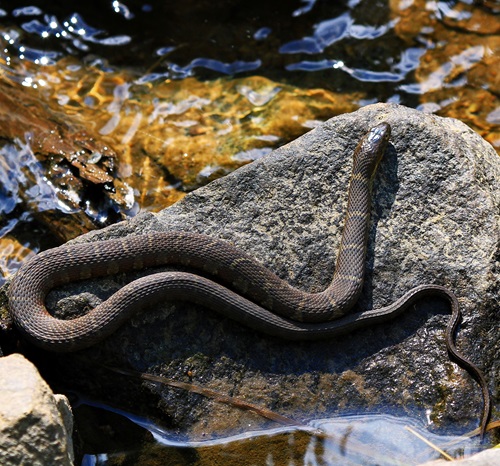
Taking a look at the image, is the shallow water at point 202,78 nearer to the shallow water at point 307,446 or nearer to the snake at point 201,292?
the snake at point 201,292

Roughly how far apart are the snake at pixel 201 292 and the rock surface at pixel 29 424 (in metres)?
0.92

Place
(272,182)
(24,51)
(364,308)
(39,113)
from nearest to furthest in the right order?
(364,308) < (272,182) < (39,113) < (24,51)

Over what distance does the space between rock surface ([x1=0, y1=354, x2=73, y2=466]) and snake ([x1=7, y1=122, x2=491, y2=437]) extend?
0.92 meters

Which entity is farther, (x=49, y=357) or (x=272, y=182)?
(x=272, y=182)

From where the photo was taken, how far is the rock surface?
4.44m

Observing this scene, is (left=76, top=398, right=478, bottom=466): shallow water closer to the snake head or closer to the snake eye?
the snake head

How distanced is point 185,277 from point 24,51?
5461 millimetres

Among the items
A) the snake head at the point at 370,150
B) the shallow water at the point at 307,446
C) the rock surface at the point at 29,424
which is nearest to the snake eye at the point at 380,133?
the snake head at the point at 370,150

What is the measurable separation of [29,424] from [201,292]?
1895 millimetres

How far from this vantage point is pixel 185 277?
5.96 metres

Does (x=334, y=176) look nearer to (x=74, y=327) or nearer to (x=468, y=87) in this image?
(x=74, y=327)

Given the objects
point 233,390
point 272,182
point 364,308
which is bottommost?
point 233,390

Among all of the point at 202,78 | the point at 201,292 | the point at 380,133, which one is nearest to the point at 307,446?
the point at 201,292

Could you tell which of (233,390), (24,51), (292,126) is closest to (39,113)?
(24,51)
